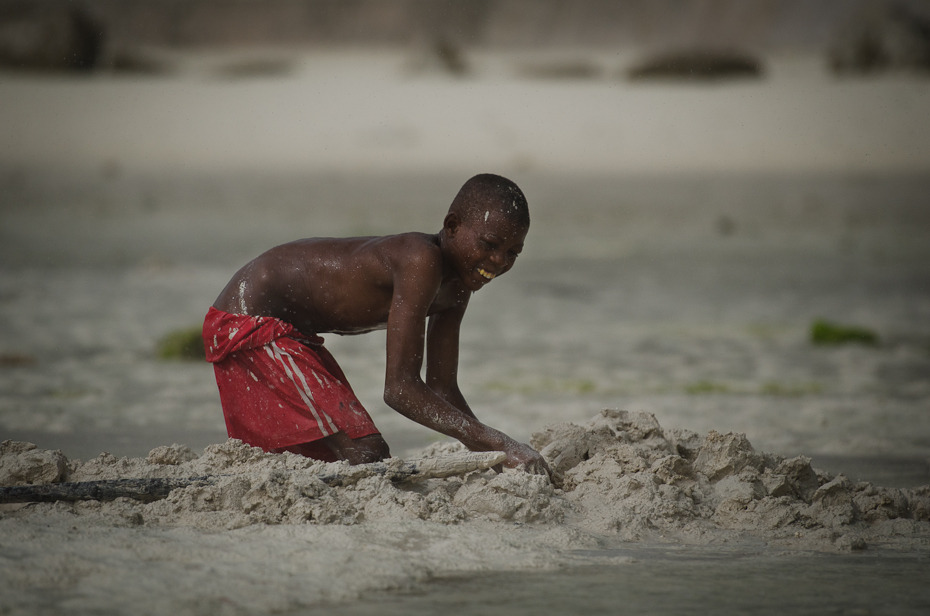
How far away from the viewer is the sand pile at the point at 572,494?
110 inches

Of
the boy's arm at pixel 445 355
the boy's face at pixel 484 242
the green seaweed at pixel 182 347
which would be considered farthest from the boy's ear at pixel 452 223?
the green seaweed at pixel 182 347

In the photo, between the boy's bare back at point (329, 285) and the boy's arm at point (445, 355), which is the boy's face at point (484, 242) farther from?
the boy's arm at point (445, 355)

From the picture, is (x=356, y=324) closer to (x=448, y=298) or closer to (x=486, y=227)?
(x=448, y=298)

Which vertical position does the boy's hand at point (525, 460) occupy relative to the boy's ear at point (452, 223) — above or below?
below

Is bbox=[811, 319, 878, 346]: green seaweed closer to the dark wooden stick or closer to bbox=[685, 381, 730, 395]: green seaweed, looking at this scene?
bbox=[685, 381, 730, 395]: green seaweed

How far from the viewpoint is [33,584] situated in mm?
2297

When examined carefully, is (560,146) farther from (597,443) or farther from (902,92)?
(597,443)

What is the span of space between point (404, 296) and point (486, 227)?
299 mm

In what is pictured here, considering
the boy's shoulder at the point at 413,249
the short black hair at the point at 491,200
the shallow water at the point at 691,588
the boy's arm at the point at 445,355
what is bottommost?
the shallow water at the point at 691,588

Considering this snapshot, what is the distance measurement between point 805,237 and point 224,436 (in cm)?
867

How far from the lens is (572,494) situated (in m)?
3.19

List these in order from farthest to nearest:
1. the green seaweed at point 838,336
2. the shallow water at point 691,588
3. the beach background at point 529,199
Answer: the green seaweed at point 838,336 → the beach background at point 529,199 → the shallow water at point 691,588

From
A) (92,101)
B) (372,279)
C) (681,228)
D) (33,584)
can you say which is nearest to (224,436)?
(372,279)

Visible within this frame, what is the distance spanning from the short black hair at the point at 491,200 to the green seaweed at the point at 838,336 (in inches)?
179
